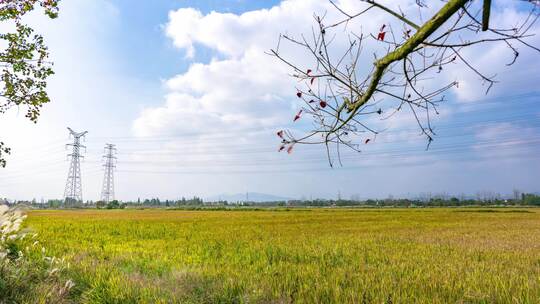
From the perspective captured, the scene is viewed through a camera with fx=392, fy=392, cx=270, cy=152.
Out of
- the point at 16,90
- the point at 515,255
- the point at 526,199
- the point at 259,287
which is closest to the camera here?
the point at 259,287

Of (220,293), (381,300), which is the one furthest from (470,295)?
(220,293)

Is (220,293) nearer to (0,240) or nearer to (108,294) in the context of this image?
(108,294)

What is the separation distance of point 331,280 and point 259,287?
4.08 feet

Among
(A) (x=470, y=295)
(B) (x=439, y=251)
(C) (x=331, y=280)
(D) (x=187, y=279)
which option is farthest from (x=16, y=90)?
(B) (x=439, y=251)

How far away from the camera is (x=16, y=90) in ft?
34.1

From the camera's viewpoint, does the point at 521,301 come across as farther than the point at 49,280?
No

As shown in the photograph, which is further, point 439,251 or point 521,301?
point 439,251

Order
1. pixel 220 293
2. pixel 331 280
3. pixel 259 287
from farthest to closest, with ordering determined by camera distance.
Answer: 1. pixel 331 280
2. pixel 259 287
3. pixel 220 293

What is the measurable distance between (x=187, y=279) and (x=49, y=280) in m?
2.07

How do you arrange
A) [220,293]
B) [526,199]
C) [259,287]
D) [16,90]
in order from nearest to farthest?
1. [220,293]
2. [259,287]
3. [16,90]
4. [526,199]

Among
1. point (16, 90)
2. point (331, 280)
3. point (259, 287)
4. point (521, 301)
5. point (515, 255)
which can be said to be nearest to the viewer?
point (521, 301)

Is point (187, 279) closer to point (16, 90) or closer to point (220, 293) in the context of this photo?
point (220, 293)

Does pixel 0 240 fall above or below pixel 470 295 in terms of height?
above

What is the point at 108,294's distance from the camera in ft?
17.2
